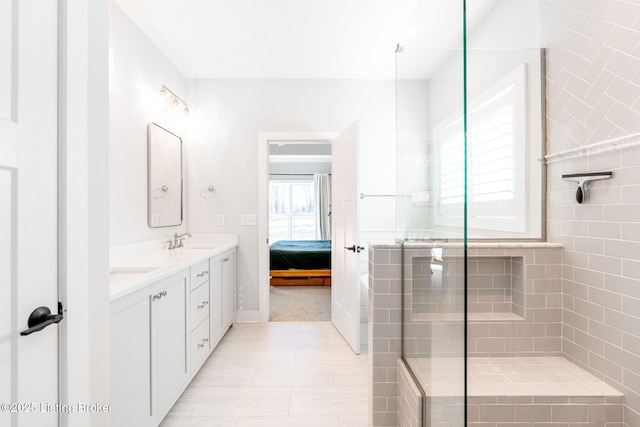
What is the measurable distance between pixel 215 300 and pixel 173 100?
1.90m

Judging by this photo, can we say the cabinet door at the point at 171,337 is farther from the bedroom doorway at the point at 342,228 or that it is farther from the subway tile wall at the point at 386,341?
the bedroom doorway at the point at 342,228

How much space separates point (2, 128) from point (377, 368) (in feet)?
5.57

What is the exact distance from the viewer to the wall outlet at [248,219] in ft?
11.7

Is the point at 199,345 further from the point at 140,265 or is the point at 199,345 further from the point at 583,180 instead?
the point at 583,180

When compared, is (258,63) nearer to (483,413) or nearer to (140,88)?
(140,88)

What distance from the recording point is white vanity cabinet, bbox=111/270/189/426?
54.8 inches

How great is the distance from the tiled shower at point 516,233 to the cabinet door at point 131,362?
113 centimetres

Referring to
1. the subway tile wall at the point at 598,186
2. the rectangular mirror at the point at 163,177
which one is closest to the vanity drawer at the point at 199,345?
the rectangular mirror at the point at 163,177

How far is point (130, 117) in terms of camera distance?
2445 mm

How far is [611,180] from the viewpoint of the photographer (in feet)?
4.65

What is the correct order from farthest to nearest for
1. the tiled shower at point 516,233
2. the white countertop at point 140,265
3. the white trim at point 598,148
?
the white countertop at point 140,265 → the white trim at point 598,148 → the tiled shower at point 516,233

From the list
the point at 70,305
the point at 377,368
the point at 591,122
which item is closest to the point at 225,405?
the point at 377,368

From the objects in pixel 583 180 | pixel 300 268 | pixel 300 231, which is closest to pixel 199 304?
pixel 583 180

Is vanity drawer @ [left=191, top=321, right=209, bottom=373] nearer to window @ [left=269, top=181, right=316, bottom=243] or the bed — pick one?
the bed
